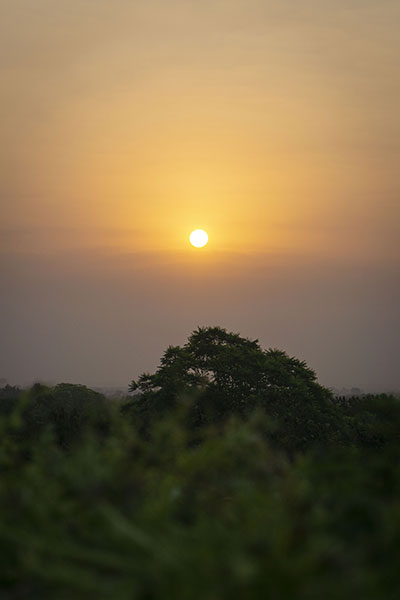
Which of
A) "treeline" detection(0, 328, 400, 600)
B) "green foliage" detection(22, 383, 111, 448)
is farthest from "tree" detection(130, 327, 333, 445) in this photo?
"treeline" detection(0, 328, 400, 600)

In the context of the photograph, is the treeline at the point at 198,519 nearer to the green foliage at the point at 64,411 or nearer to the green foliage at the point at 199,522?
the green foliage at the point at 199,522

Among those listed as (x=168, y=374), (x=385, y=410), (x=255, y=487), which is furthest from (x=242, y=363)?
(x=255, y=487)

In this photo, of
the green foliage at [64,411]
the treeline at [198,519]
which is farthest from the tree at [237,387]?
the treeline at [198,519]

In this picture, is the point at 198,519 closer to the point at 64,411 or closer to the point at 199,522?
the point at 199,522

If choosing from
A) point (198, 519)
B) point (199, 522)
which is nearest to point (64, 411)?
point (198, 519)

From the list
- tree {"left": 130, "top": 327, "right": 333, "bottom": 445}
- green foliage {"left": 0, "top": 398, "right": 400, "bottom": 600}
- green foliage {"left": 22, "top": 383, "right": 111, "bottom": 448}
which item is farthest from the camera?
tree {"left": 130, "top": 327, "right": 333, "bottom": 445}

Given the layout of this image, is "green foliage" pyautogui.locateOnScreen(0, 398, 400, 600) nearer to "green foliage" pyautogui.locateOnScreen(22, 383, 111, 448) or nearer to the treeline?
the treeline

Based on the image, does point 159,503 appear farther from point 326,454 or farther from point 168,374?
point 168,374

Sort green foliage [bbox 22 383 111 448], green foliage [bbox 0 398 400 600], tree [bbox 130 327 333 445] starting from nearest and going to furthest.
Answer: green foliage [bbox 0 398 400 600], green foliage [bbox 22 383 111 448], tree [bbox 130 327 333 445]

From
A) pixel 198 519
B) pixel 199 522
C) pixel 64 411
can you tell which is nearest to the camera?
pixel 199 522

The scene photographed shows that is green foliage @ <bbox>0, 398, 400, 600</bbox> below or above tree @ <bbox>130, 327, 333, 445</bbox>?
below

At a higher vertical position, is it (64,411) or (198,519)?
(64,411)

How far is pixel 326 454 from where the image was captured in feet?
16.4

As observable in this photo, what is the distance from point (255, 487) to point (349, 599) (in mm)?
1205
